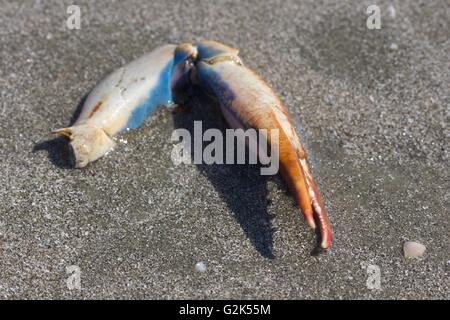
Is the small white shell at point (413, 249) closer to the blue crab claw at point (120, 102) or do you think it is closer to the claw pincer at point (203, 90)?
the claw pincer at point (203, 90)

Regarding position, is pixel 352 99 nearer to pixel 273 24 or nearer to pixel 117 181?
pixel 273 24

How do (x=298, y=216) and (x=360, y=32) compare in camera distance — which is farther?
(x=360, y=32)

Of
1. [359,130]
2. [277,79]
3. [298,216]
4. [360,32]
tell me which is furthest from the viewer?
[360,32]

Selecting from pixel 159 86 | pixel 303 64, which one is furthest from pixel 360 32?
pixel 159 86

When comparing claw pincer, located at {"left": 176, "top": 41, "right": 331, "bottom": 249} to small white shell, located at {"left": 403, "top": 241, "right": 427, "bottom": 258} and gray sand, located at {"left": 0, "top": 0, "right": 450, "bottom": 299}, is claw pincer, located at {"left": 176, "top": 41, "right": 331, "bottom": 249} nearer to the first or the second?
gray sand, located at {"left": 0, "top": 0, "right": 450, "bottom": 299}

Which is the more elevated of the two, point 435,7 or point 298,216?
point 435,7

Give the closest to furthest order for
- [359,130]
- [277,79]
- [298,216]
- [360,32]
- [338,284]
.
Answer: [338,284]
[298,216]
[359,130]
[277,79]
[360,32]

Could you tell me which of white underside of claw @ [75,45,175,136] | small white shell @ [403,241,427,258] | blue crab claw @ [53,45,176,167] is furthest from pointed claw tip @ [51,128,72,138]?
small white shell @ [403,241,427,258]

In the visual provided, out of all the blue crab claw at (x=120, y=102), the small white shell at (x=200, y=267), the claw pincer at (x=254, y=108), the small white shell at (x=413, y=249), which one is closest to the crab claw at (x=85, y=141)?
the blue crab claw at (x=120, y=102)
